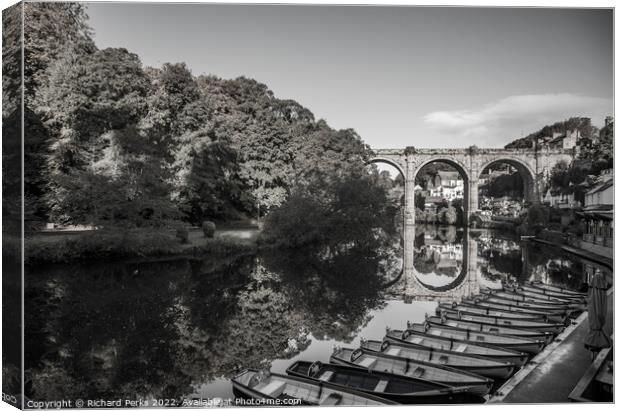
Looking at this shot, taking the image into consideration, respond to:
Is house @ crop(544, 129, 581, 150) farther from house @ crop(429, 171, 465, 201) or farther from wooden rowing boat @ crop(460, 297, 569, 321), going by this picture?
house @ crop(429, 171, 465, 201)

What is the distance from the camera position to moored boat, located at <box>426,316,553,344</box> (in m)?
9.23

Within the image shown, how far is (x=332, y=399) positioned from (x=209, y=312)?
672cm

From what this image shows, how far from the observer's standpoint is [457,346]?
8688 millimetres

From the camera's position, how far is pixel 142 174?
56.1ft

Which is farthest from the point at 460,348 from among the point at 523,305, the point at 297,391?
the point at 523,305

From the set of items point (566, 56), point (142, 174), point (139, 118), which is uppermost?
point (139, 118)

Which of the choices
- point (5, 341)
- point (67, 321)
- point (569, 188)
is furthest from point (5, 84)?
point (569, 188)

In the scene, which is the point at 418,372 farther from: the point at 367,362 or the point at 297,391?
the point at 297,391

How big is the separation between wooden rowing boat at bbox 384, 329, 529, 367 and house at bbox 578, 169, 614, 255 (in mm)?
2193

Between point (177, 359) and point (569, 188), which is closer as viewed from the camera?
point (177, 359)

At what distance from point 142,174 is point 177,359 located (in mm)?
9728

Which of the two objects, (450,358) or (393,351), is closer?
(450,358)

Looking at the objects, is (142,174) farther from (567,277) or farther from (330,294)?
(567,277)

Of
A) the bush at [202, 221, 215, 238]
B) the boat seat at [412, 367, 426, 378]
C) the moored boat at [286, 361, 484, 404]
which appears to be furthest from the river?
the boat seat at [412, 367, 426, 378]
